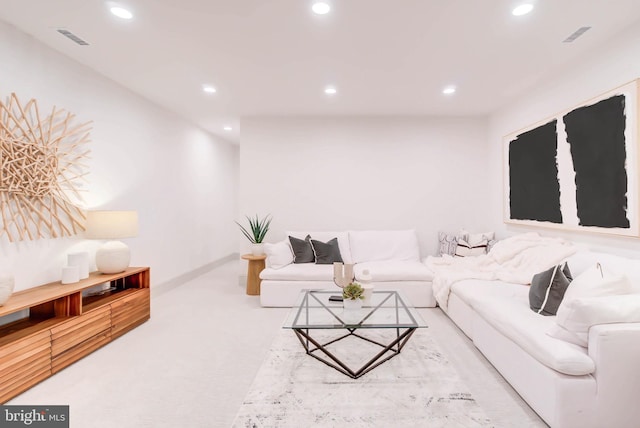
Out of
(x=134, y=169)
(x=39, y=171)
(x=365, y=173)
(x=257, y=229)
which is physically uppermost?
(x=365, y=173)

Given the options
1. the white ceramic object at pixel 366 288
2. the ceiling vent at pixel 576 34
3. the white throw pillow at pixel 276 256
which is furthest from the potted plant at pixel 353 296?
the ceiling vent at pixel 576 34

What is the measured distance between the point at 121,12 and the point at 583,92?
13.5 ft

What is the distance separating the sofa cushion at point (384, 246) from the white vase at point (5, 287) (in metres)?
3.73

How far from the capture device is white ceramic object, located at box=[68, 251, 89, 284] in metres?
3.01

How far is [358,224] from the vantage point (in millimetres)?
5312

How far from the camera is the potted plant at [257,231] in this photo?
4.89 m

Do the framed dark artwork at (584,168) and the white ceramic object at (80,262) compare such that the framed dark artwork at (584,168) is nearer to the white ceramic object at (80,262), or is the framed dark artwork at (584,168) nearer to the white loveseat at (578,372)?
the white loveseat at (578,372)

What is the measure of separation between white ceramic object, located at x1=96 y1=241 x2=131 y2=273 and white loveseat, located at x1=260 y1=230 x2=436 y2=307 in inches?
62.3

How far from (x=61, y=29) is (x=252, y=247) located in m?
3.18

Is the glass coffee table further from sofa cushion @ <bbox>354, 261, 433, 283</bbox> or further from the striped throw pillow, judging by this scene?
the striped throw pillow

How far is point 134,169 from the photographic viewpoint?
4.25 meters

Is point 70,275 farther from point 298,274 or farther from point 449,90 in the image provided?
point 449,90

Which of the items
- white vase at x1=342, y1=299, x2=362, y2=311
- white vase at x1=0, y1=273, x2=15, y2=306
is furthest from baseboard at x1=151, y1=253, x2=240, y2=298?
white vase at x1=342, y1=299, x2=362, y2=311

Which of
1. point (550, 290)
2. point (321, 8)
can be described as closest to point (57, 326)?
point (321, 8)
